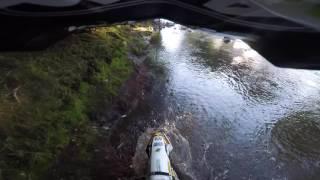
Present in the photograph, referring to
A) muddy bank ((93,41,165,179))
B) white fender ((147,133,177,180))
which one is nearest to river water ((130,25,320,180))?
muddy bank ((93,41,165,179))

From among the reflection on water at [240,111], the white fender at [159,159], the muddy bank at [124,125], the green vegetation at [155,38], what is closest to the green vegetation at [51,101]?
the muddy bank at [124,125]

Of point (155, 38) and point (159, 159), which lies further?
point (155, 38)

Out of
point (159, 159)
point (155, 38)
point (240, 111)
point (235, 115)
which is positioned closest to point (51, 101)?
point (159, 159)

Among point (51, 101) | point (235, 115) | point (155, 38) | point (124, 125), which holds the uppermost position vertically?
point (155, 38)

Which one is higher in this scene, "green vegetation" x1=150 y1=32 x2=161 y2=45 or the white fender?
"green vegetation" x1=150 y1=32 x2=161 y2=45

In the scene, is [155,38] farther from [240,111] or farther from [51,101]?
[51,101]

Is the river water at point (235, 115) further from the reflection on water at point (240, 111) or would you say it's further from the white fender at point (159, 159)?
the white fender at point (159, 159)

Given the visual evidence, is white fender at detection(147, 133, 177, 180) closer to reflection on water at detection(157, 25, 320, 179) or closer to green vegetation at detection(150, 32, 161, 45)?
reflection on water at detection(157, 25, 320, 179)

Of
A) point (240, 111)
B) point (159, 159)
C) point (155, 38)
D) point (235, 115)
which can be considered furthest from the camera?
point (155, 38)
